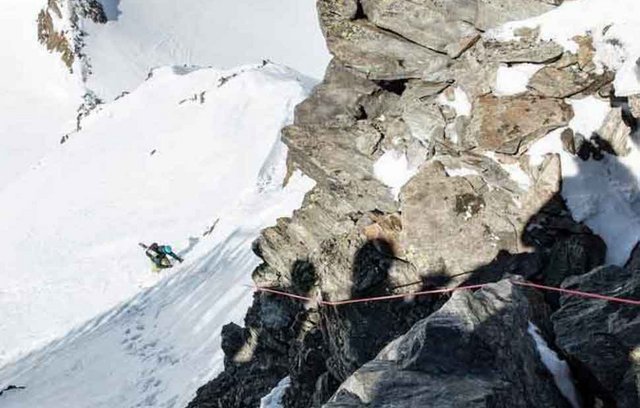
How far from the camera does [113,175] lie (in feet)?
124

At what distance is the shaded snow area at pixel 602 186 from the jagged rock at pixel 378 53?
2.38m

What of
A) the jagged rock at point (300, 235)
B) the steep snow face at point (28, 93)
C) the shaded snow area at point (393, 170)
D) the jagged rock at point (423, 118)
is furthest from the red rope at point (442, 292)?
the steep snow face at point (28, 93)

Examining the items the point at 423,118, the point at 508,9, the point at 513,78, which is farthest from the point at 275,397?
the point at 508,9

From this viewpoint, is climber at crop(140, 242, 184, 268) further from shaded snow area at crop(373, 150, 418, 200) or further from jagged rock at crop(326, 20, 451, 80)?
jagged rock at crop(326, 20, 451, 80)

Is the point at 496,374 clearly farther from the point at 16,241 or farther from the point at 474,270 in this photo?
the point at 16,241

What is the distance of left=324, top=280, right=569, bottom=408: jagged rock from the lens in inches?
227

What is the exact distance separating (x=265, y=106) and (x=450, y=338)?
1240 inches

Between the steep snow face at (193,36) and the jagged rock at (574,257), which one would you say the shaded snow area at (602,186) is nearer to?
the jagged rock at (574,257)

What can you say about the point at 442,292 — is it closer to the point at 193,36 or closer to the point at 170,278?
the point at 170,278

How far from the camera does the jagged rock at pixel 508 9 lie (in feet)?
32.8

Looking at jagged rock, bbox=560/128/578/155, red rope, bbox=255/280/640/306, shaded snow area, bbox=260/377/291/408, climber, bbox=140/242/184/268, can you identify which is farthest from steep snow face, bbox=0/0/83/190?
jagged rock, bbox=560/128/578/155

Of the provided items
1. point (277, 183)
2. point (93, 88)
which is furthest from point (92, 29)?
point (277, 183)

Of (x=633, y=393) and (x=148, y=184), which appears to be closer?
(x=633, y=393)

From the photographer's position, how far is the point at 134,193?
35.1 metres
